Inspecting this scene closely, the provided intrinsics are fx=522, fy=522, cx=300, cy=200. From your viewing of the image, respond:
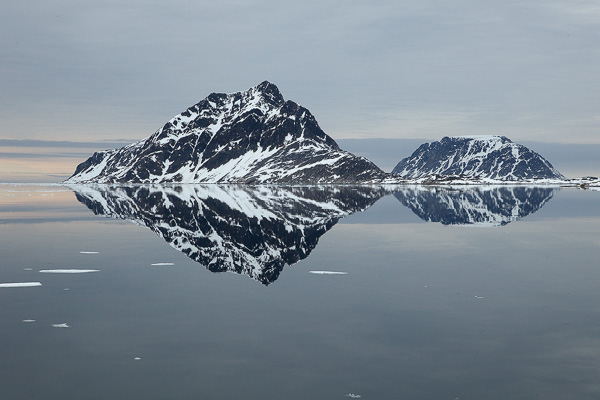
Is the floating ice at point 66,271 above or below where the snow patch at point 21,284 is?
below

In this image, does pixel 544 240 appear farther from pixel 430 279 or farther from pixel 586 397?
pixel 586 397

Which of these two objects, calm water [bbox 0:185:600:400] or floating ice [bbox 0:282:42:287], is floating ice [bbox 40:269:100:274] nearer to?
calm water [bbox 0:185:600:400]

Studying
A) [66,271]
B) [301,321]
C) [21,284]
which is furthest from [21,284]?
[301,321]

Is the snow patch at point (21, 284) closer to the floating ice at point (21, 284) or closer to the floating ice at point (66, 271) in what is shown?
the floating ice at point (21, 284)

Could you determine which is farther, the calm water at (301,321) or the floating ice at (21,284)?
the floating ice at (21,284)

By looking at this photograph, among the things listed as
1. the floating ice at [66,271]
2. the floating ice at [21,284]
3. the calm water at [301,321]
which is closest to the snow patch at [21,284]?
the floating ice at [21,284]

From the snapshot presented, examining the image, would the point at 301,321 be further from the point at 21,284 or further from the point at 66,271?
the point at 66,271

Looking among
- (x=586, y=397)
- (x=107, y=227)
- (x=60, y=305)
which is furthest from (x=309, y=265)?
(x=107, y=227)

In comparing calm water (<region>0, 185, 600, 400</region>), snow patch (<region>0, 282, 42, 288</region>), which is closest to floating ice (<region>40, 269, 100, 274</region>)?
calm water (<region>0, 185, 600, 400</region>)
